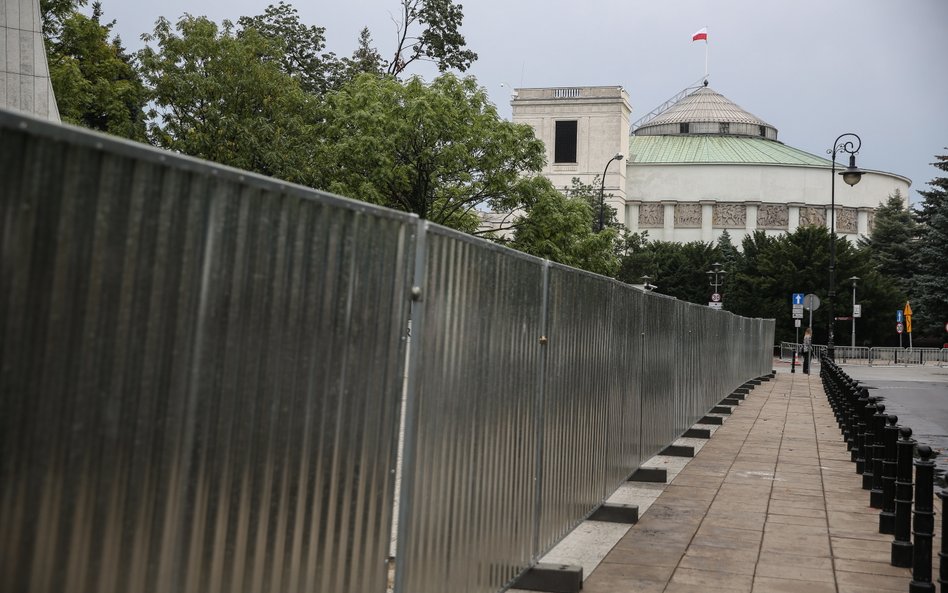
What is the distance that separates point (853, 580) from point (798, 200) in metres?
112

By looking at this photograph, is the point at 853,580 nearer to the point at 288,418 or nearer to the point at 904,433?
the point at 904,433

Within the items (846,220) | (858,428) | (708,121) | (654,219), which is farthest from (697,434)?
(708,121)

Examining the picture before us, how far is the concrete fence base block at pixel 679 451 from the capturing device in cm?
1384

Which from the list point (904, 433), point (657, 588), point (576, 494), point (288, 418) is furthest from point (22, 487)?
point (904, 433)

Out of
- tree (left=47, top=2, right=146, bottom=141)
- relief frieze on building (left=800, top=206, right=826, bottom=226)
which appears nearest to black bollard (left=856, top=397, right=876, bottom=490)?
tree (left=47, top=2, right=146, bottom=141)

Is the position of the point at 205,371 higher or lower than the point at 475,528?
higher

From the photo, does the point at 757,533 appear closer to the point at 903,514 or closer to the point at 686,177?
the point at 903,514

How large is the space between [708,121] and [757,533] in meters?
127

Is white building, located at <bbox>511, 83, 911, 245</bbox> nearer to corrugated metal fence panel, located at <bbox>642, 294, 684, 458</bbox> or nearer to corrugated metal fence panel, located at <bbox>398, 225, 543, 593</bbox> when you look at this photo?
corrugated metal fence panel, located at <bbox>642, 294, 684, 458</bbox>

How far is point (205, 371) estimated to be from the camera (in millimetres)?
3184

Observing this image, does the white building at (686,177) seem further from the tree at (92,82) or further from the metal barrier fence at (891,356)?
the tree at (92,82)

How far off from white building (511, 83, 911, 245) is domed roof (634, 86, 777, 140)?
7.17 m

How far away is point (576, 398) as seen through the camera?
316 inches

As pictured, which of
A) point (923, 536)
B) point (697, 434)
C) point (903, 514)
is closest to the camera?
point (923, 536)
